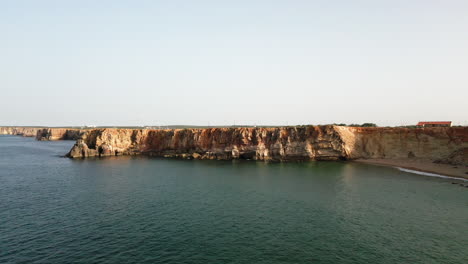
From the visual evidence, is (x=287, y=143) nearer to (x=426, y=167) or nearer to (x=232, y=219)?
(x=426, y=167)

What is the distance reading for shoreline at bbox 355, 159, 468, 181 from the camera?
2300 inches

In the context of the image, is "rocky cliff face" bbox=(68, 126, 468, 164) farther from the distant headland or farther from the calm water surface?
the calm water surface

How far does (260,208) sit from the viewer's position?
36.5m

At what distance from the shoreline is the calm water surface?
7609mm

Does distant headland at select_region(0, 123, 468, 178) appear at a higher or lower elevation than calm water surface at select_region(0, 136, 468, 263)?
higher

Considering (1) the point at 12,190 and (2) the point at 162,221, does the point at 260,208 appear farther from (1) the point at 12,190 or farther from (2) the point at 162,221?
(1) the point at 12,190

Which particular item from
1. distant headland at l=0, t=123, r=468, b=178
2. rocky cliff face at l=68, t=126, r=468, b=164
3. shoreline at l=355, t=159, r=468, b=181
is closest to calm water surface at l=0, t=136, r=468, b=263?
shoreline at l=355, t=159, r=468, b=181

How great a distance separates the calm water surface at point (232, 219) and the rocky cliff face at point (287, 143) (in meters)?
22.4

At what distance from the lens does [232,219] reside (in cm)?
3234

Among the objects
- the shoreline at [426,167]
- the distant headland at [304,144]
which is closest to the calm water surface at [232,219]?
the shoreline at [426,167]

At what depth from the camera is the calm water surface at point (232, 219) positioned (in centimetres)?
2430

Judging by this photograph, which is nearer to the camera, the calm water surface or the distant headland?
the calm water surface

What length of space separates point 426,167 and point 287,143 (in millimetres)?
33865

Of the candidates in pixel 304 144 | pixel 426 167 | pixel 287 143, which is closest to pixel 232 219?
pixel 287 143
